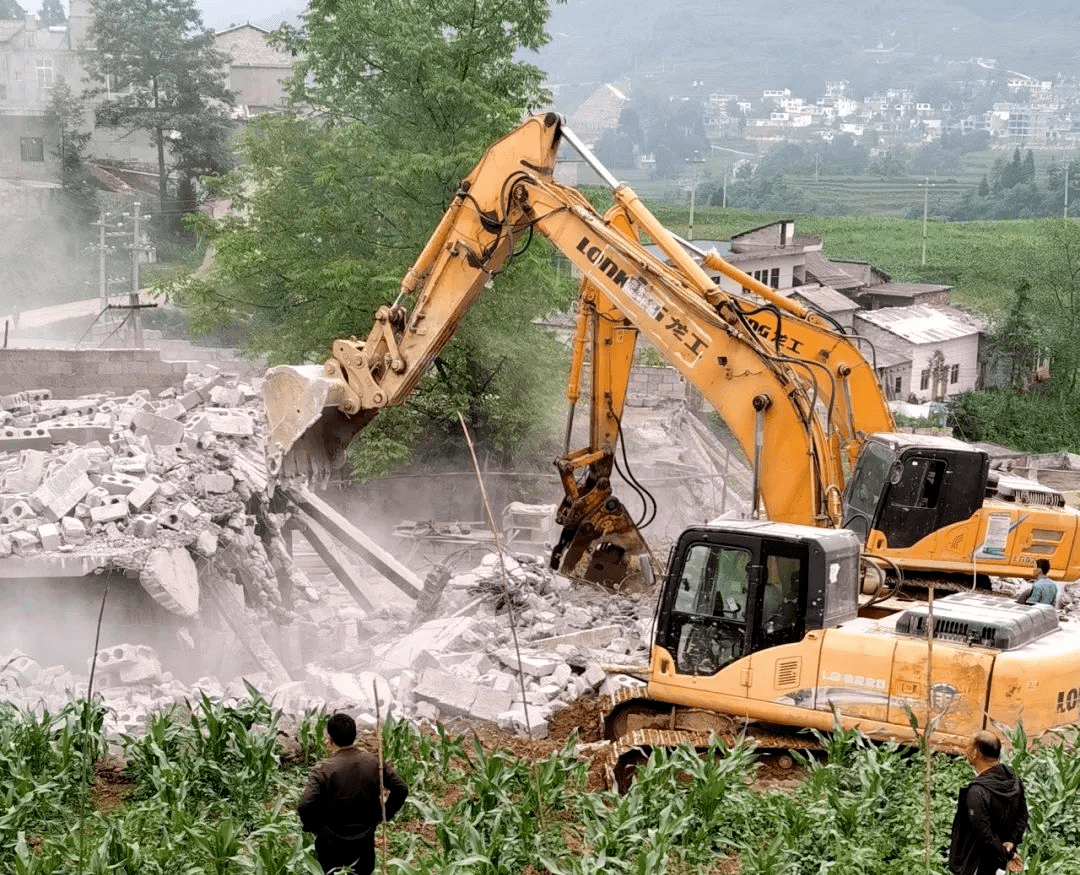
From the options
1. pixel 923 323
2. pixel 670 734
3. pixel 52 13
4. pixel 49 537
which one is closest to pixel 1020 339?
pixel 923 323

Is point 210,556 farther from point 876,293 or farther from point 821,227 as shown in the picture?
point 821,227

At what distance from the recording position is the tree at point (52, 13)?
14100cm

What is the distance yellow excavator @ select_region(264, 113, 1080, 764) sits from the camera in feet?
34.8

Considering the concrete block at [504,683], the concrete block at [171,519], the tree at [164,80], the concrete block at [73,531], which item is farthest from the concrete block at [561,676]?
the tree at [164,80]

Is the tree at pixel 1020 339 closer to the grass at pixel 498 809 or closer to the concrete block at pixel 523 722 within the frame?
the concrete block at pixel 523 722

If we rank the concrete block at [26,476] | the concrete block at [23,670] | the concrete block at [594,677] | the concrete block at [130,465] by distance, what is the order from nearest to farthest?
1. the concrete block at [23,670]
2. the concrete block at [594,677]
3. the concrete block at [26,476]
4. the concrete block at [130,465]

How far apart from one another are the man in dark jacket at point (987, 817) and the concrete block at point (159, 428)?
41.4 feet

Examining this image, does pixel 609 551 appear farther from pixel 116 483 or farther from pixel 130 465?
pixel 116 483

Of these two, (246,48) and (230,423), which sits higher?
(246,48)

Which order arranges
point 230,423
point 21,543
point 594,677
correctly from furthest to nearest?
point 230,423 → point 21,543 → point 594,677

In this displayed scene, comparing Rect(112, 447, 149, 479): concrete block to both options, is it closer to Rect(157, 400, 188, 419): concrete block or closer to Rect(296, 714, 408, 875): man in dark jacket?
Rect(157, 400, 188, 419): concrete block

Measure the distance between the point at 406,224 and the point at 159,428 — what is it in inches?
457

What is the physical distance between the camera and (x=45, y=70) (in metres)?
85.5

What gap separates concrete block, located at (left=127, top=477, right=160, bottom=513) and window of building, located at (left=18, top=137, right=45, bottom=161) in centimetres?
5808
